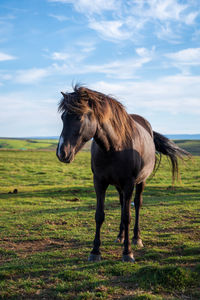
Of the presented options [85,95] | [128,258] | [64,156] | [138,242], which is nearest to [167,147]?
[138,242]

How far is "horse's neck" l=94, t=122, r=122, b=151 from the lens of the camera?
5.15 meters

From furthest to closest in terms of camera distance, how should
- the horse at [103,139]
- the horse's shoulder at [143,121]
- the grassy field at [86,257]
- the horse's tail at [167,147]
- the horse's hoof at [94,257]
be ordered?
the horse's tail at [167,147], the horse's shoulder at [143,121], the horse's hoof at [94,257], the horse at [103,139], the grassy field at [86,257]

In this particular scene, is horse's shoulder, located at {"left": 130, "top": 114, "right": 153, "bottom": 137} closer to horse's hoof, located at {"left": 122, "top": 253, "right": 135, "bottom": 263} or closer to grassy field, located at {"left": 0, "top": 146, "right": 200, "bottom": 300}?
grassy field, located at {"left": 0, "top": 146, "right": 200, "bottom": 300}

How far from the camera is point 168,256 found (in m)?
5.76

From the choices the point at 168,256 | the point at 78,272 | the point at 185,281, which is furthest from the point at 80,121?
the point at 168,256

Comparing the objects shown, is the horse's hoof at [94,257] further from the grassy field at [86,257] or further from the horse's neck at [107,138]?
the horse's neck at [107,138]

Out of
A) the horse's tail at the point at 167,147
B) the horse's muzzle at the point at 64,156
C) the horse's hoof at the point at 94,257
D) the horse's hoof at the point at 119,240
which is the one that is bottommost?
the horse's hoof at the point at 119,240

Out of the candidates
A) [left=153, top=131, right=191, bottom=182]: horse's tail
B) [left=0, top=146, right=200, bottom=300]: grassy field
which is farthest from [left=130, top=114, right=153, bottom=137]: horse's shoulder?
[left=0, top=146, right=200, bottom=300]: grassy field

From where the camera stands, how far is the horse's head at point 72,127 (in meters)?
4.35

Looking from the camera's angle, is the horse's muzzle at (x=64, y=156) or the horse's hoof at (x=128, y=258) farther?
the horse's hoof at (x=128, y=258)

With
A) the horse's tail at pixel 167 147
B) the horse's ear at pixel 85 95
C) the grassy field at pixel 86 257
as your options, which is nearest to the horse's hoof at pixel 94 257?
the grassy field at pixel 86 257

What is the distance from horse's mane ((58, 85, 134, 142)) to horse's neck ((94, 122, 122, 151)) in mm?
94

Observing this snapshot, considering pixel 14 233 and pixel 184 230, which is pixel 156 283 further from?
pixel 14 233

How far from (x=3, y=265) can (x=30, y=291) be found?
1.51 meters
